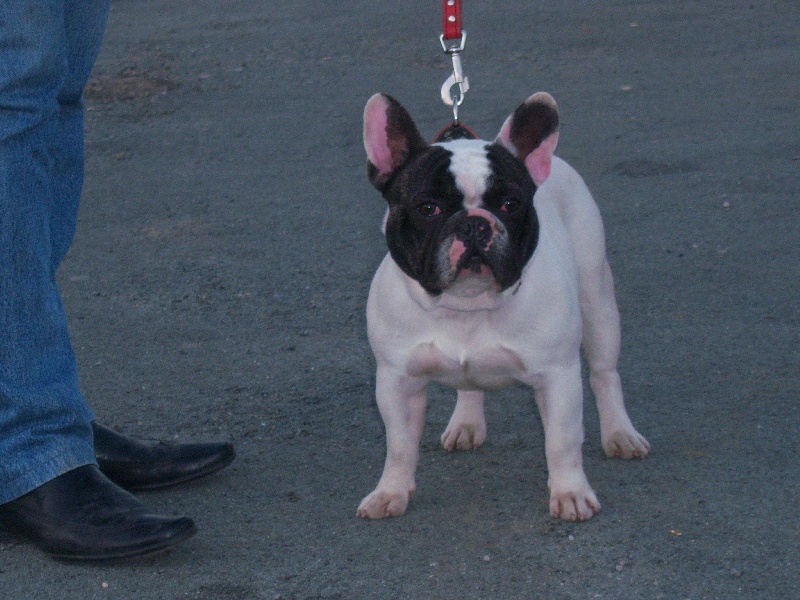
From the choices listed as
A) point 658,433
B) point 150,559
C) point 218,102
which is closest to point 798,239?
point 658,433

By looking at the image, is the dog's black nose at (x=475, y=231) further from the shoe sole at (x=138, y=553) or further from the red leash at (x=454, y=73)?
the shoe sole at (x=138, y=553)

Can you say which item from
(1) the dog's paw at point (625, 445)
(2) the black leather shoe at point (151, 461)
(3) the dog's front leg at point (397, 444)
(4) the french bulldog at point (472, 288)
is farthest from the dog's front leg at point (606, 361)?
(2) the black leather shoe at point (151, 461)

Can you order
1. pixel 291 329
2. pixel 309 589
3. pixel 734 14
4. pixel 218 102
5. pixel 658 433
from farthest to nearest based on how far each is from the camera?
pixel 734 14, pixel 218 102, pixel 291 329, pixel 658 433, pixel 309 589

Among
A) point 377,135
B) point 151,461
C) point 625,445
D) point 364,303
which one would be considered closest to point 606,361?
point 625,445

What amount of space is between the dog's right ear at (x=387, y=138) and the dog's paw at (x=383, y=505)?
33.9 inches

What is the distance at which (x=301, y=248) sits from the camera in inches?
240

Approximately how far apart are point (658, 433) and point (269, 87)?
248 inches

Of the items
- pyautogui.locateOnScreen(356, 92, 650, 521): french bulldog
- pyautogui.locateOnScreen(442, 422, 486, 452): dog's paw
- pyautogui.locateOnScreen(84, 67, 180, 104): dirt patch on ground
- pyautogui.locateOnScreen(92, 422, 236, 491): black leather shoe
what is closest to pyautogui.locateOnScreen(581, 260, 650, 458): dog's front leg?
pyautogui.locateOnScreen(356, 92, 650, 521): french bulldog

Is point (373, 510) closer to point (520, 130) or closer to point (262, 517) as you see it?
point (262, 517)

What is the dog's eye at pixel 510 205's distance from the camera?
3.21 m

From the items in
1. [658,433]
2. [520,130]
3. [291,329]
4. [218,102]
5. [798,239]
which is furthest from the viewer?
[218,102]

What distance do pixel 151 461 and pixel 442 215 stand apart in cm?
120

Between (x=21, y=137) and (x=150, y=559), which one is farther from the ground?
(x=21, y=137)

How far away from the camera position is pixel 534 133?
11.0 ft
